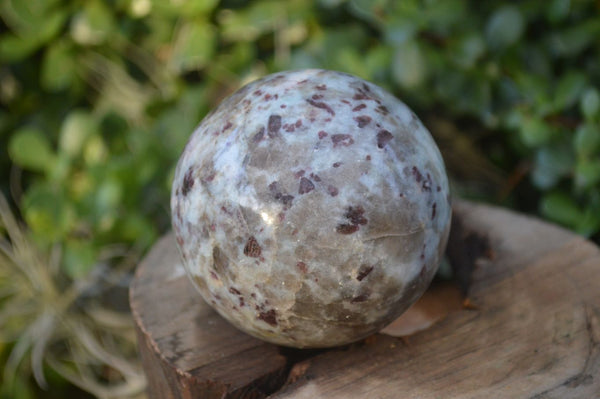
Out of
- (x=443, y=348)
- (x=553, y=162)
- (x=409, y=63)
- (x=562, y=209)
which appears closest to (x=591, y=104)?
(x=553, y=162)

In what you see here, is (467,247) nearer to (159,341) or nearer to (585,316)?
(585,316)

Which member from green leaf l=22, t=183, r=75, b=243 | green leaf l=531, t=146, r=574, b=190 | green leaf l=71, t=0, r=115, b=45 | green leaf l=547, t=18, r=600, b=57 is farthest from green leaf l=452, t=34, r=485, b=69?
green leaf l=22, t=183, r=75, b=243

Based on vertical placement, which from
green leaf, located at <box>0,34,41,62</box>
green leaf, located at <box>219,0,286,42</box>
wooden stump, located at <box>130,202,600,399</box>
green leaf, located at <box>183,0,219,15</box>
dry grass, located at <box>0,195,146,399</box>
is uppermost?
green leaf, located at <box>183,0,219,15</box>

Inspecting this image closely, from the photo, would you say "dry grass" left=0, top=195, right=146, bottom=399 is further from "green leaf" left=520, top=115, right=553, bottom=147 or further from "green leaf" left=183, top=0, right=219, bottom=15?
"green leaf" left=520, top=115, right=553, bottom=147

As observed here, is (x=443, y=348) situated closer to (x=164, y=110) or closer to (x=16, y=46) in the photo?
(x=164, y=110)

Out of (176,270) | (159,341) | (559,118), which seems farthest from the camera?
(559,118)

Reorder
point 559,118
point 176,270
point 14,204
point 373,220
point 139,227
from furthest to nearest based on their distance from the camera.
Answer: point 14,204
point 139,227
point 559,118
point 176,270
point 373,220

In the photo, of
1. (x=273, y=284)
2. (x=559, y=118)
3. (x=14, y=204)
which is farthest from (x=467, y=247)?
(x=14, y=204)

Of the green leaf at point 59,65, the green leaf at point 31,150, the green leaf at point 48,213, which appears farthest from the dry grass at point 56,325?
the green leaf at point 59,65
